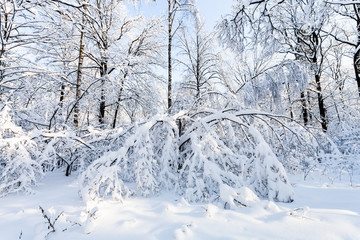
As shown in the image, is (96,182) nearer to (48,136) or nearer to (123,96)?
(48,136)

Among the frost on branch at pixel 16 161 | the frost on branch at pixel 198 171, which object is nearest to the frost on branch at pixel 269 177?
the frost on branch at pixel 198 171

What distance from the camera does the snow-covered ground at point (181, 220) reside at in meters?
1.68

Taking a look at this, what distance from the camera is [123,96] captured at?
874 cm

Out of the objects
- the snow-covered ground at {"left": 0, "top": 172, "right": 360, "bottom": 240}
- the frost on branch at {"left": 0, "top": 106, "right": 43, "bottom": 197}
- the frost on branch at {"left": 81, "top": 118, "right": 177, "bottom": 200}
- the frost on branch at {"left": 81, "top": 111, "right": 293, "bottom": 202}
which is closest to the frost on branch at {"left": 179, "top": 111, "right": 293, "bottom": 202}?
the frost on branch at {"left": 81, "top": 111, "right": 293, "bottom": 202}

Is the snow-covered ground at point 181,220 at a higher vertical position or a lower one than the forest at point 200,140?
lower

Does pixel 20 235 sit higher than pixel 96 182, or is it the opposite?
pixel 96 182

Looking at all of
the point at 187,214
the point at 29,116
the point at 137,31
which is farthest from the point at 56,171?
the point at 137,31

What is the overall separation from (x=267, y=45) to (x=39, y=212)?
14.8 feet

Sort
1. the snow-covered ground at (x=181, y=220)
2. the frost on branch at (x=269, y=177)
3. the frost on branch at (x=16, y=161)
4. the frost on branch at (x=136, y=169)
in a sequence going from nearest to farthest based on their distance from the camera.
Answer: the snow-covered ground at (x=181, y=220), the frost on branch at (x=269, y=177), the frost on branch at (x=136, y=169), the frost on branch at (x=16, y=161)

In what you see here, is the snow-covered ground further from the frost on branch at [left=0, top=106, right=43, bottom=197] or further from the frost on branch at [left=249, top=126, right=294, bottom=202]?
the frost on branch at [left=0, top=106, right=43, bottom=197]

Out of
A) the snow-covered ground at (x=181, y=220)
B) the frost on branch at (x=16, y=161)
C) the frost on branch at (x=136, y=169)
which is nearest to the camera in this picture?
the snow-covered ground at (x=181, y=220)

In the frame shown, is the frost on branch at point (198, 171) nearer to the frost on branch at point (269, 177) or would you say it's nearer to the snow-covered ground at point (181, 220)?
the frost on branch at point (269, 177)

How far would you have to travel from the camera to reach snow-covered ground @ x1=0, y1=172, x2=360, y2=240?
5.50 ft

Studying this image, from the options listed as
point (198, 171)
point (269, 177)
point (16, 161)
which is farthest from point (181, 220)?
point (16, 161)
